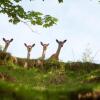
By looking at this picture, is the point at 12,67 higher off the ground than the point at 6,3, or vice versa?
the point at 6,3

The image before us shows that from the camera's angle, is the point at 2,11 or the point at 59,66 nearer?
the point at 59,66

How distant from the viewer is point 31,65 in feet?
51.3

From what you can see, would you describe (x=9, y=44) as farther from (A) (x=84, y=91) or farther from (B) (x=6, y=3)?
(A) (x=84, y=91)

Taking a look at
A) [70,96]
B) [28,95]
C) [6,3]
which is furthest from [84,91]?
[6,3]

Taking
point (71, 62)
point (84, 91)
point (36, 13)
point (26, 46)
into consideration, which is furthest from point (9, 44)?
point (84, 91)

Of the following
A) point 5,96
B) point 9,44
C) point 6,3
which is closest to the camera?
point 5,96

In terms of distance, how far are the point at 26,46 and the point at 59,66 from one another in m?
21.6

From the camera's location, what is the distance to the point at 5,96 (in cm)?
314

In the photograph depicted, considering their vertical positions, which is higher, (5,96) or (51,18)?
(51,18)

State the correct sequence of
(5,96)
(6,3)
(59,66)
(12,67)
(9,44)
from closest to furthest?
1. (5,96)
2. (12,67)
3. (59,66)
4. (6,3)
5. (9,44)

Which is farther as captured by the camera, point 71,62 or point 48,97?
point 71,62

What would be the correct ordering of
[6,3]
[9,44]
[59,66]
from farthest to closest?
1. [9,44]
2. [6,3]
3. [59,66]

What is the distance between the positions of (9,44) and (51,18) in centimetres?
1755

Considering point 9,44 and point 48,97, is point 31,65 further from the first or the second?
point 9,44
